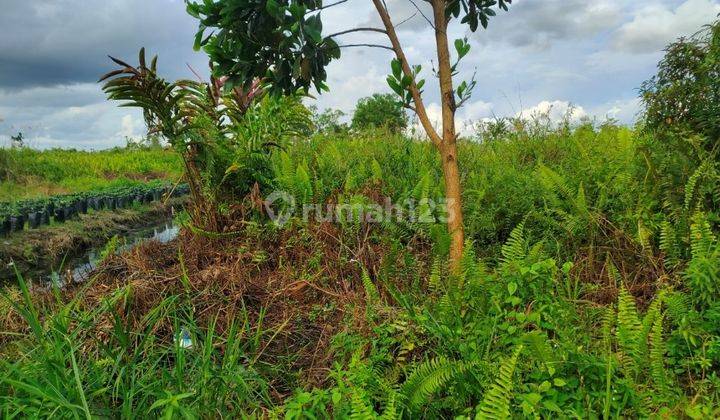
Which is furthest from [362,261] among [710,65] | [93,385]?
[710,65]

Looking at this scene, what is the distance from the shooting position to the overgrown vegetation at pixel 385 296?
7.23 feet

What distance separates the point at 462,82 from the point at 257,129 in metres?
2.42

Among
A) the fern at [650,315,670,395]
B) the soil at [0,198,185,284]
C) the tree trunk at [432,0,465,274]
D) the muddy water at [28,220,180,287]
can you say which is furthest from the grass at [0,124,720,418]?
the soil at [0,198,185,284]

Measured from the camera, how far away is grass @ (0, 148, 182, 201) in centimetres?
1326

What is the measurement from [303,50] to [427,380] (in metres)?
1.89

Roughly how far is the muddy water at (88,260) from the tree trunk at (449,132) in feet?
10.0

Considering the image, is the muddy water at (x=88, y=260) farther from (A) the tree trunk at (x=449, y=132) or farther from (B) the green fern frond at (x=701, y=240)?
(B) the green fern frond at (x=701, y=240)

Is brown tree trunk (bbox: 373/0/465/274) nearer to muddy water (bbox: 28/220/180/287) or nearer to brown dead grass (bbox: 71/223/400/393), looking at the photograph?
brown dead grass (bbox: 71/223/400/393)

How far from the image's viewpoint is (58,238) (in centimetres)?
777

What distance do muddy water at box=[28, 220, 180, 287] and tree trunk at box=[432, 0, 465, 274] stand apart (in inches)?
120

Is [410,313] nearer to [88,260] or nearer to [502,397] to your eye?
[502,397]

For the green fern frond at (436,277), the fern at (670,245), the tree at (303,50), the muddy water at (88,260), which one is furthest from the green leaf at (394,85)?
the muddy water at (88,260)

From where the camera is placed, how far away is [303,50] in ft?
9.60

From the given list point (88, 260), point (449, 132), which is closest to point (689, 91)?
point (449, 132)
